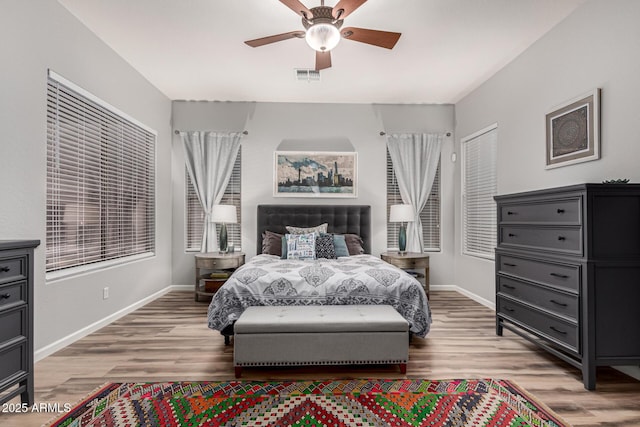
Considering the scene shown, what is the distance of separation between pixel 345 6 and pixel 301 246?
266 cm

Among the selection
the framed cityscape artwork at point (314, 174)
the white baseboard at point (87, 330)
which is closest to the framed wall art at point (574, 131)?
the framed cityscape artwork at point (314, 174)

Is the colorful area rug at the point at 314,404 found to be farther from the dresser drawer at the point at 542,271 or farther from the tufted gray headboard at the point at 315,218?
the tufted gray headboard at the point at 315,218

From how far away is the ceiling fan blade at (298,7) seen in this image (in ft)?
7.81

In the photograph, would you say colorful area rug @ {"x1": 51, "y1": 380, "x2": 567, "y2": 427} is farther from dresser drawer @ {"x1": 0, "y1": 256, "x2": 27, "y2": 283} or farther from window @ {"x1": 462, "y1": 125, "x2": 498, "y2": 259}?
window @ {"x1": 462, "y1": 125, "x2": 498, "y2": 259}

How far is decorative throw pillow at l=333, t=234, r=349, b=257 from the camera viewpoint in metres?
4.47

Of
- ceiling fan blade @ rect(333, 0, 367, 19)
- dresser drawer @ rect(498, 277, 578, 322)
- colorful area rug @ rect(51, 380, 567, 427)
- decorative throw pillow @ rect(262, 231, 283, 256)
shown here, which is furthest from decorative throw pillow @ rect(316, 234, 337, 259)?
ceiling fan blade @ rect(333, 0, 367, 19)

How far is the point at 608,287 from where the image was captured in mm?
2273

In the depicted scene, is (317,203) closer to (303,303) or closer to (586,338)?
(303,303)

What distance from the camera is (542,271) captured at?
2709 millimetres

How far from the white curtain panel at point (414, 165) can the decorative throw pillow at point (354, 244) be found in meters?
0.88

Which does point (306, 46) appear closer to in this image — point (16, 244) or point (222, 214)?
point (222, 214)

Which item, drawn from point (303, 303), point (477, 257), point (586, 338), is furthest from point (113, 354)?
point (477, 257)

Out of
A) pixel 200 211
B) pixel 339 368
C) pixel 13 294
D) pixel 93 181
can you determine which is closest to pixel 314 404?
pixel 339 368

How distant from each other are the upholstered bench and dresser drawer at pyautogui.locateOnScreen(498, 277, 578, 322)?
3.73 ft
